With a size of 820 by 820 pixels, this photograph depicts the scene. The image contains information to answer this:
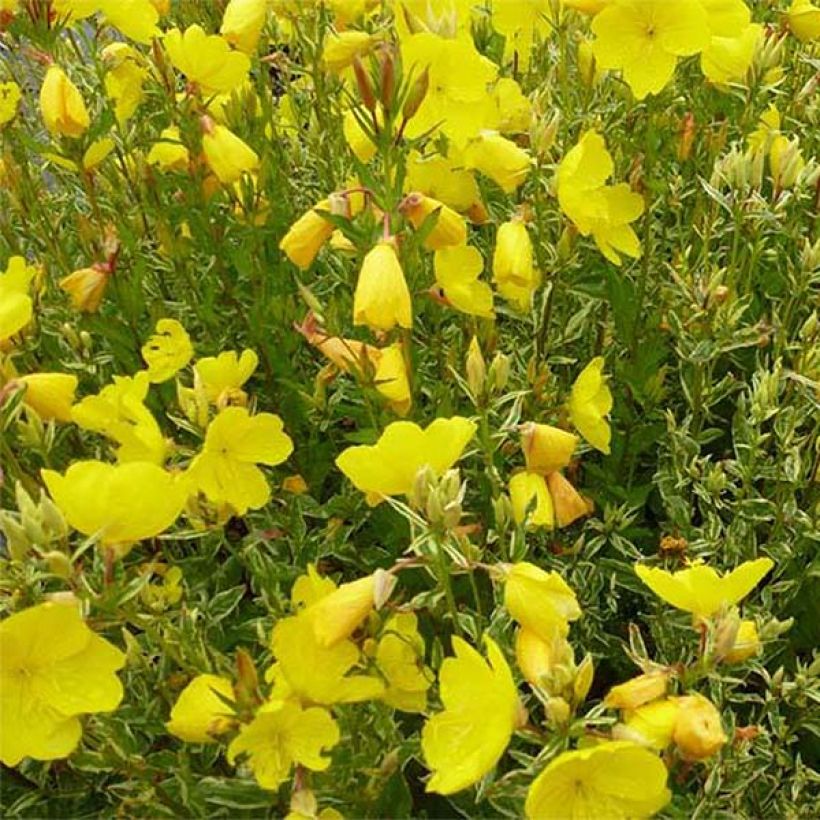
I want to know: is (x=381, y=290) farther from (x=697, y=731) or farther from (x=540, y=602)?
(x=697, y=731)

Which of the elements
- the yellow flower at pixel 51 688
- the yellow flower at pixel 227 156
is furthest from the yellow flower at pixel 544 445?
the yellow flower at pixel 227 156

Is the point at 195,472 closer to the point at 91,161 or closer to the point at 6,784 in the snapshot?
the point at 6,784

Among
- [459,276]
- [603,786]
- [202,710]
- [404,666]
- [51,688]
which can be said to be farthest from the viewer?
[459,276]

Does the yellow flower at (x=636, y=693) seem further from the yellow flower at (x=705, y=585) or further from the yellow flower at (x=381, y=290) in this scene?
the yellow flower at (x=381, y=290)

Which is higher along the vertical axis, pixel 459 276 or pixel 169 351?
pixel 459 276

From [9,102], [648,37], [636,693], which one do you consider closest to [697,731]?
[636,693]

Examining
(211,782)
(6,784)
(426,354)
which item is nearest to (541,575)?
(211,782)
